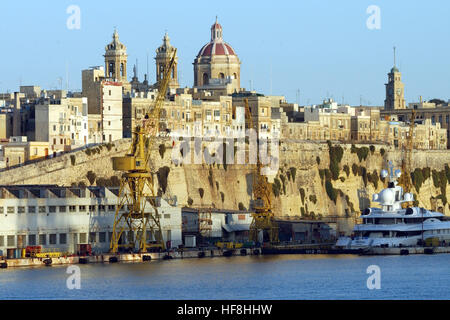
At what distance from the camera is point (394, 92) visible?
598ft

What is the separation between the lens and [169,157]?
120 meters

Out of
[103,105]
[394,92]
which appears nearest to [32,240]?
[103,105]

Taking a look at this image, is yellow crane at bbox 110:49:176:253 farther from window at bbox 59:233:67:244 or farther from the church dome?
the church dome

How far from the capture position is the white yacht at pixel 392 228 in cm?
10412

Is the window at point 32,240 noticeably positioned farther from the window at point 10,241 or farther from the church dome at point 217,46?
the church dome at point 217,46

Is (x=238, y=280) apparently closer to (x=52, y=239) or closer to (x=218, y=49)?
(x=52, y=239)

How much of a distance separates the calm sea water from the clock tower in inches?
3492

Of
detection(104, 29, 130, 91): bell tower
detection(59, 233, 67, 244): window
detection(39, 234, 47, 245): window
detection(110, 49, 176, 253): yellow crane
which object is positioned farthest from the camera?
detection(104, 29, 130, 91): bell tower

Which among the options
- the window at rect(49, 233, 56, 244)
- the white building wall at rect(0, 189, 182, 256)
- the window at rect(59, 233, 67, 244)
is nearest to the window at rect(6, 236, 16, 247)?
the white building wall at rect(0, 189, 182, 256)

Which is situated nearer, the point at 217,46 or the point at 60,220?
the point at 60,220

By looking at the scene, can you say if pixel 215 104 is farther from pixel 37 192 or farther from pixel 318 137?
pixel 37 192

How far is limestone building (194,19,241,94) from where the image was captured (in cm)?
14838

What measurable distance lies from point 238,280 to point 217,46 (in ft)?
246
